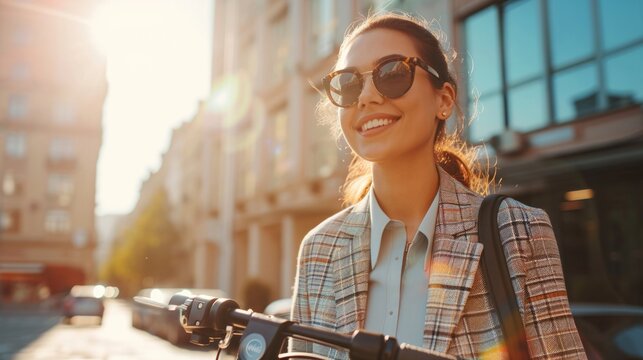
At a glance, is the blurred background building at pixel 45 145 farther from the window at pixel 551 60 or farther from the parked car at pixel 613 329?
the parked car at pixel 613 329

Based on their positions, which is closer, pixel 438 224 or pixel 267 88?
pixel 438 224

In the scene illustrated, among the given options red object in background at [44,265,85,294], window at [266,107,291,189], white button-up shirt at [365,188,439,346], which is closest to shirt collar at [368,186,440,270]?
white button-up shirt at [365,188,439,346]

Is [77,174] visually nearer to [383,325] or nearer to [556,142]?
[556,142]

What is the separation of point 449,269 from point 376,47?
2.27ft

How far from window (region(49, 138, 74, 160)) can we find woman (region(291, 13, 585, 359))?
51636 millimetres

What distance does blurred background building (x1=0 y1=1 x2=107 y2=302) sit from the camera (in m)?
46.4

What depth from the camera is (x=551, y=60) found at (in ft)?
33.4

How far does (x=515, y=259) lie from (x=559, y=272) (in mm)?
124

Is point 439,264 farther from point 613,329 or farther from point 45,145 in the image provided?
point 45,145

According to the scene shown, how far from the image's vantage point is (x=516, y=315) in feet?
4.62

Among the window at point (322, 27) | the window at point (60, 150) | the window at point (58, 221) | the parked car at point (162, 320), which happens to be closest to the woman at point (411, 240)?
the parked car at point (162, 320)

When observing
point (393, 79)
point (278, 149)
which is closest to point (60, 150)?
point (278, 149)

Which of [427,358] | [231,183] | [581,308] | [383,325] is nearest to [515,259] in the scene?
[383,325]

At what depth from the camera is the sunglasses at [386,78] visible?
67.1 inches
